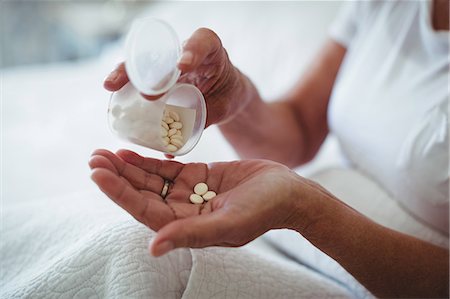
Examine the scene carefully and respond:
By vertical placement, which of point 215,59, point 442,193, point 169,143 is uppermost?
point 215,59

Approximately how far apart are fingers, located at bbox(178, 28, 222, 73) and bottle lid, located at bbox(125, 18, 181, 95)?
19 mm

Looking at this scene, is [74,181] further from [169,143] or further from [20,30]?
[20,30]

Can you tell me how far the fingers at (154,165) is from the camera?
0.63 meters

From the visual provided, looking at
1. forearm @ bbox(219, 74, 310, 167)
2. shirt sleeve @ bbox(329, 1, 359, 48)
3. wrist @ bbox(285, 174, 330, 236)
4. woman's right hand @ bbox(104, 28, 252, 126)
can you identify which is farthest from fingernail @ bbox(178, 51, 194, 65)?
shirt sleeve @ bbox(329, 1, 359, 48)

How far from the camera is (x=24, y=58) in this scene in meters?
2.42

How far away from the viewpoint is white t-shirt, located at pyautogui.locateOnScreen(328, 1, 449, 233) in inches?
32.9

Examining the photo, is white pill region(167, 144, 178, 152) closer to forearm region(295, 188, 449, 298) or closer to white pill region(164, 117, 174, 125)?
white pill region(164, 117, 174, 125)

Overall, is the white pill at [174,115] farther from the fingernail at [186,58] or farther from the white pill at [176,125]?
the fingernail at [186,58]

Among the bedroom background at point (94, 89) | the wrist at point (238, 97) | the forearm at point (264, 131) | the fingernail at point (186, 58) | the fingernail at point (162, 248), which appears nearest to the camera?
the fingernail at point (162, 248)

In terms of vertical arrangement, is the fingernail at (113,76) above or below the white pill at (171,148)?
above

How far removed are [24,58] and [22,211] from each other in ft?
6.04

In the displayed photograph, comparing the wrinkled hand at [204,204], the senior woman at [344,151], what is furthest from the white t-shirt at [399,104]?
the wrinkled hand at [204,204]

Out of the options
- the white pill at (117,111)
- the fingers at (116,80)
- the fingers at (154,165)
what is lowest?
the fingers at (154,165)

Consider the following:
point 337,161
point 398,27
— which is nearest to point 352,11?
point 398,27
